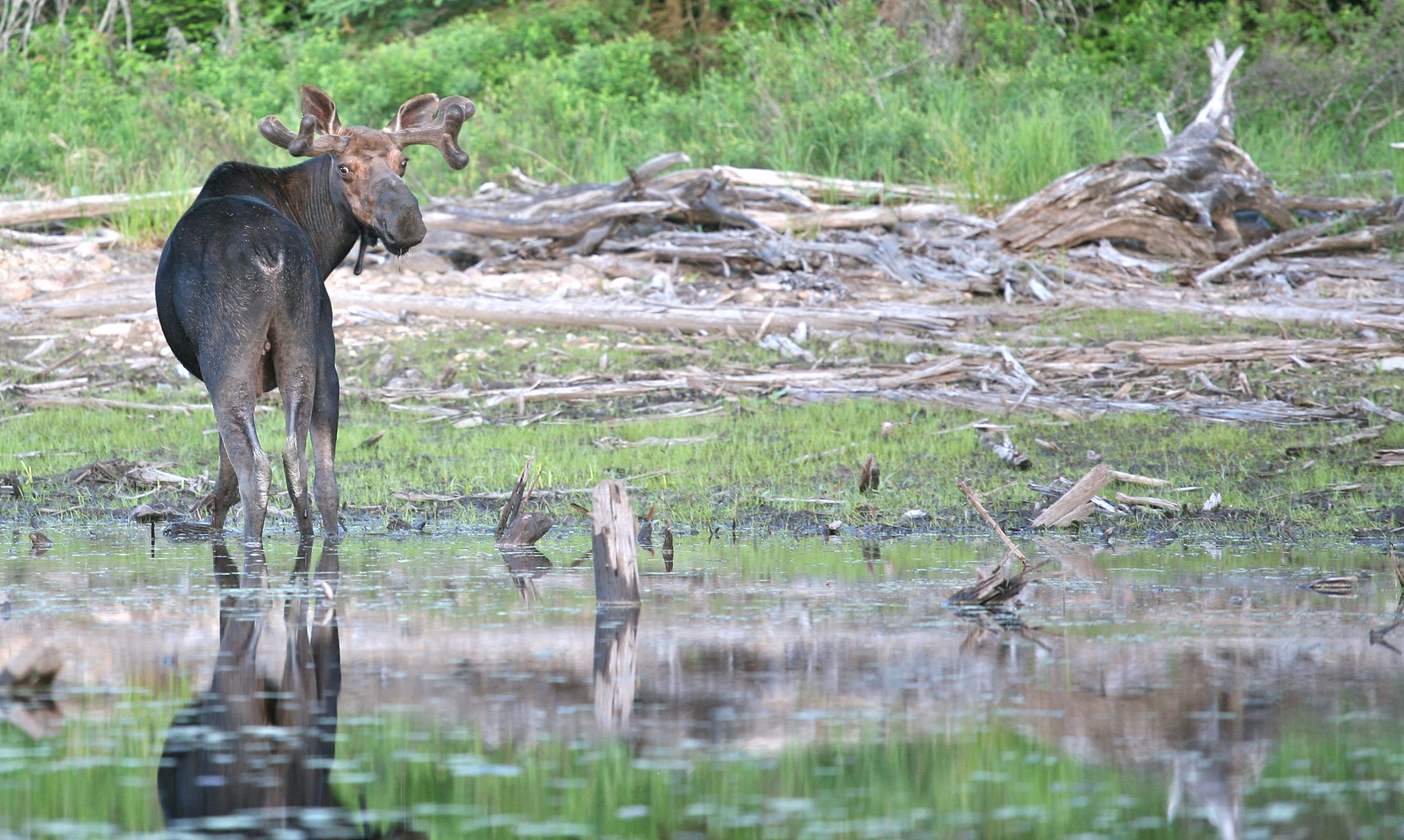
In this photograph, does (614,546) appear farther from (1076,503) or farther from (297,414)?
(1076,503)

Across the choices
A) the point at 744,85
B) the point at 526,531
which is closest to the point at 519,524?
the point at 526,531

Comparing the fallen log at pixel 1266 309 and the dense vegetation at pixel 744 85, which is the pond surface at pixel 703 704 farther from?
the dense vegetation at pixel 744 85

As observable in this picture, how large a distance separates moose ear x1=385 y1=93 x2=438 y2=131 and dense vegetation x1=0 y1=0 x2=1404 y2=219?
7.91 meters

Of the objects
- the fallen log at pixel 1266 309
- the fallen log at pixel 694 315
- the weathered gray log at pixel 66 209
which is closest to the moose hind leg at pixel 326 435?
A: the fallen log at pixel 694 315

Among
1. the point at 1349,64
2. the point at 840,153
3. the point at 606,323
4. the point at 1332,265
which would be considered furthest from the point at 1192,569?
the point at 1349,64

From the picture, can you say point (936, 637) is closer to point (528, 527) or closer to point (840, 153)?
A: point (528, 527)

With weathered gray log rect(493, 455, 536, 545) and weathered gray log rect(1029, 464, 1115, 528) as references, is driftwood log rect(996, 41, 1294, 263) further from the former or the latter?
Answer: weathered gray log rect(493, 455, 536, 545)

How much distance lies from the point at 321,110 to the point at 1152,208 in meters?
9.09

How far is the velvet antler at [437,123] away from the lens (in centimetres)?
787

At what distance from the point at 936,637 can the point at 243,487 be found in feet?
10.8

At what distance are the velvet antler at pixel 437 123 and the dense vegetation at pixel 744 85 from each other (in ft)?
26.0

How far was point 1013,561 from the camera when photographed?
677cm

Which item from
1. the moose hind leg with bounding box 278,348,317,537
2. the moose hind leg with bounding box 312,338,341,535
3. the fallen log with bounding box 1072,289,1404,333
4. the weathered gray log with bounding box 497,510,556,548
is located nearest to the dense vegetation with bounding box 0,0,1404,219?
the fallen log with bounding box 1072,289,1404,333

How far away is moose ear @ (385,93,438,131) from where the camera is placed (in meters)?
7.94
